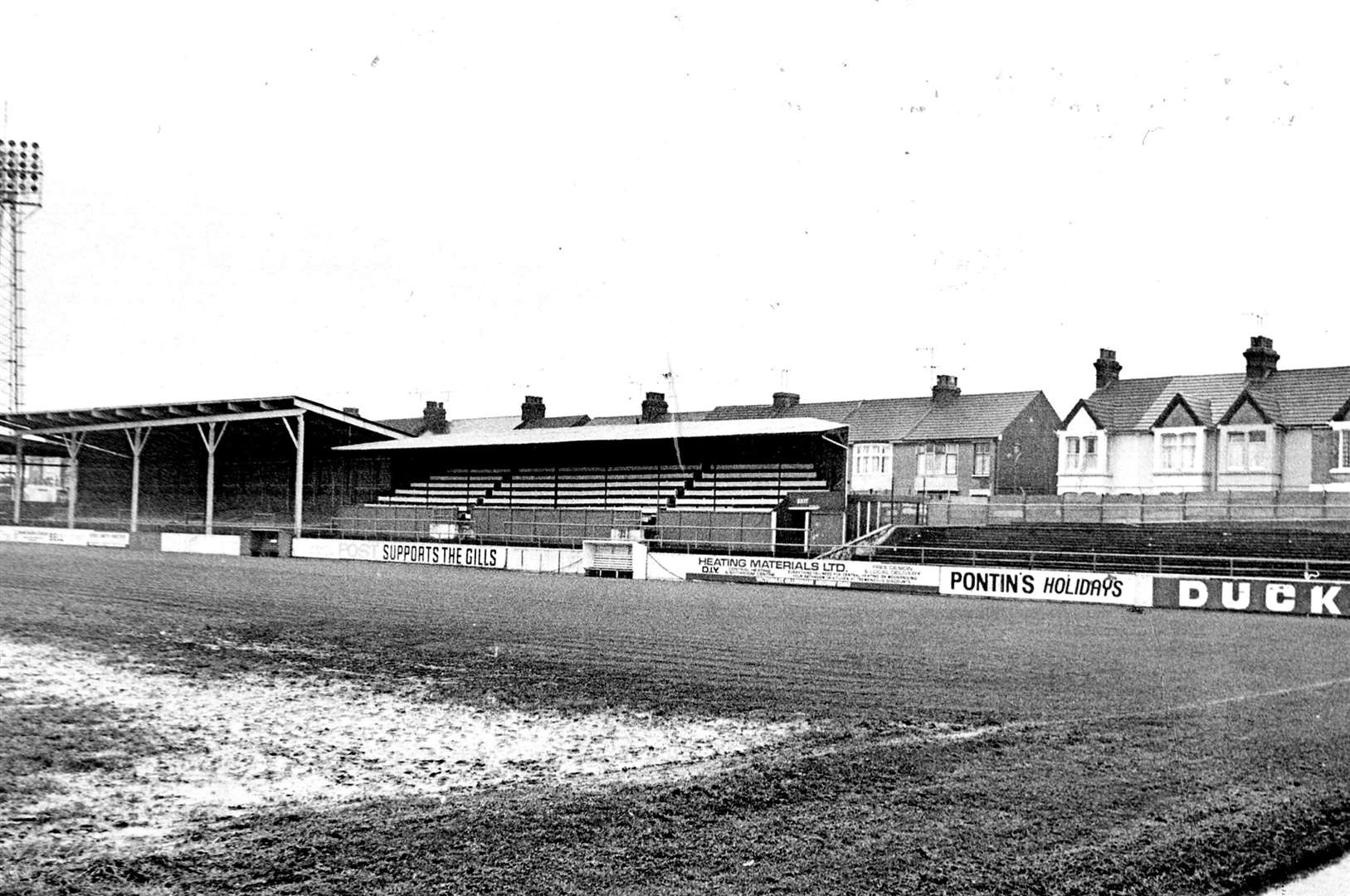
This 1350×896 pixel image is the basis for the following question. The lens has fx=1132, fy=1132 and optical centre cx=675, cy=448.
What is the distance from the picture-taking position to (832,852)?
5984 millimetres

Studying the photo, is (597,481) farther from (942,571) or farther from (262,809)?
(262,809)

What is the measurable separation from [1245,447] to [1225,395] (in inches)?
122

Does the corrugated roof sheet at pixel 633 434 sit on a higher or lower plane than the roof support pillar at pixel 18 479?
higher

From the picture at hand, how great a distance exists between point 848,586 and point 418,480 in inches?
897

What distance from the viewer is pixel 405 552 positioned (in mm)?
38500

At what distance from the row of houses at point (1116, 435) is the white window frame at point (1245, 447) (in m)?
0.04

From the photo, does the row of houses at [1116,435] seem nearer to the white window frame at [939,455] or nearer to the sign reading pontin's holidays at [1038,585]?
the white window frame at [939,455]

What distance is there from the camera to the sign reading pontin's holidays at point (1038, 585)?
24969 mm

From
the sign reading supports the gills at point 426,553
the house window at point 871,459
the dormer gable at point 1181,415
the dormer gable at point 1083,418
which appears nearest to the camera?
the sign reading supports the gills at point 426,553

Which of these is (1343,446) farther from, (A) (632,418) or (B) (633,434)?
(A) (632,418)

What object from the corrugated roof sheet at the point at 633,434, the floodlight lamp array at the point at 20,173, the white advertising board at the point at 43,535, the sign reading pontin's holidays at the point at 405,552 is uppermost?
the floodlight lamp array at the point at 20,173

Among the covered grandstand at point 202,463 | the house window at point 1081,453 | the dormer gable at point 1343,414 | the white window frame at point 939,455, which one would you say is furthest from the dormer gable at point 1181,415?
the covered grandstand at point 202,463

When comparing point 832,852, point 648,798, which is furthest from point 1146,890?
point 648,798

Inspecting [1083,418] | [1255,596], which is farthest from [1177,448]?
[1255,596]
